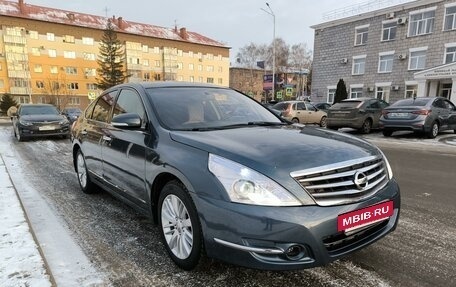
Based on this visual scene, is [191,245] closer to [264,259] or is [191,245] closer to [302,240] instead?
[264,259]

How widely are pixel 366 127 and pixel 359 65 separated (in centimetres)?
2118

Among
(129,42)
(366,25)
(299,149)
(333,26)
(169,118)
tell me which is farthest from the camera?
(129,42)

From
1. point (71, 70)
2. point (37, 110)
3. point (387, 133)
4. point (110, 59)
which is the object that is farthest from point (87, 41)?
point (387, 133)

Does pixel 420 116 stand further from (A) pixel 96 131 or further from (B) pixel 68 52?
(B) pixel 68 52

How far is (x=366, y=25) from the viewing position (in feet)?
106

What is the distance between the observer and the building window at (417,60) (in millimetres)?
28438

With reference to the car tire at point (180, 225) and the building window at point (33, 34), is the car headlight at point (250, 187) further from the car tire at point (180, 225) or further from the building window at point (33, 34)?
the building window at point (33, 34)

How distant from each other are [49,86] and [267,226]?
6231 cm

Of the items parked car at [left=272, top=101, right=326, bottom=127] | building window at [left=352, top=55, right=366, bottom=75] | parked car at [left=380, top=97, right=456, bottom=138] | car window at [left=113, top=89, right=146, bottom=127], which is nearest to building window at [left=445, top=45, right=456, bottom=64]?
building window at [left=352, top=55, right=366, bottom=75]

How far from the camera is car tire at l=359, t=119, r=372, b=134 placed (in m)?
14.5

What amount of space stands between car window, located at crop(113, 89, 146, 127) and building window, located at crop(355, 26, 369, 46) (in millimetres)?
33206

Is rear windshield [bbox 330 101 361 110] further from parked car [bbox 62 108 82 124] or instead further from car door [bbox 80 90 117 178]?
parked car [bbox 62 108 82 124]

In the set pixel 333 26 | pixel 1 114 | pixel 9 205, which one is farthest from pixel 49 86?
pixel 9 205

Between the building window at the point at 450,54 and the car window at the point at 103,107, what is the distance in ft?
96.3
